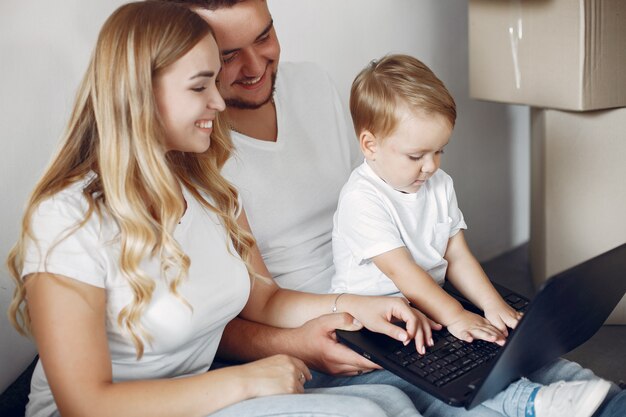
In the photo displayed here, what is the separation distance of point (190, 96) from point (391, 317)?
0.51m

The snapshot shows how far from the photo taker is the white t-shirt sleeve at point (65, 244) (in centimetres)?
102

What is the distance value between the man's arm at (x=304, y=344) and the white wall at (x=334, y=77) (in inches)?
15.1

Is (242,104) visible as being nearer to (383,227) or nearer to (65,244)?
(383,227)

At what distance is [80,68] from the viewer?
1.46m

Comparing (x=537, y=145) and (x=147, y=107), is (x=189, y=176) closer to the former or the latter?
(x=147, y=107)

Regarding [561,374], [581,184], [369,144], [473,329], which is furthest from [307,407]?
[581,184]

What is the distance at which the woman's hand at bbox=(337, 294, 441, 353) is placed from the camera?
4.11ft

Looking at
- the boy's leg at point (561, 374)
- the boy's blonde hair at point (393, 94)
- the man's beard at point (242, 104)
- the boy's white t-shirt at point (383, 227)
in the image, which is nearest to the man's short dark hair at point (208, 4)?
the man's beard at point (242, 104)

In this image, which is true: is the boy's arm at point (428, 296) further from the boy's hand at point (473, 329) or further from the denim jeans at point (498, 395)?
the denim jeans at point (498, 395)

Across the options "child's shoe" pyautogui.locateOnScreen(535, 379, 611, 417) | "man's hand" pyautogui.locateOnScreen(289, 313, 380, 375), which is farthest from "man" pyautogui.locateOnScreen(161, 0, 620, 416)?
"child's shoe" pyautogui.locateOnScreen(535, 379, 611, 417)

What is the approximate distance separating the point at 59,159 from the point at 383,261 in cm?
60

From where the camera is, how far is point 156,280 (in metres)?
1.13

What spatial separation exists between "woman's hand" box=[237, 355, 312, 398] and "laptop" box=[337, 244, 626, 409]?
0.14m

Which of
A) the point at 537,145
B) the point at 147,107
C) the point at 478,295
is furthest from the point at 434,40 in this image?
the point at 147,107
